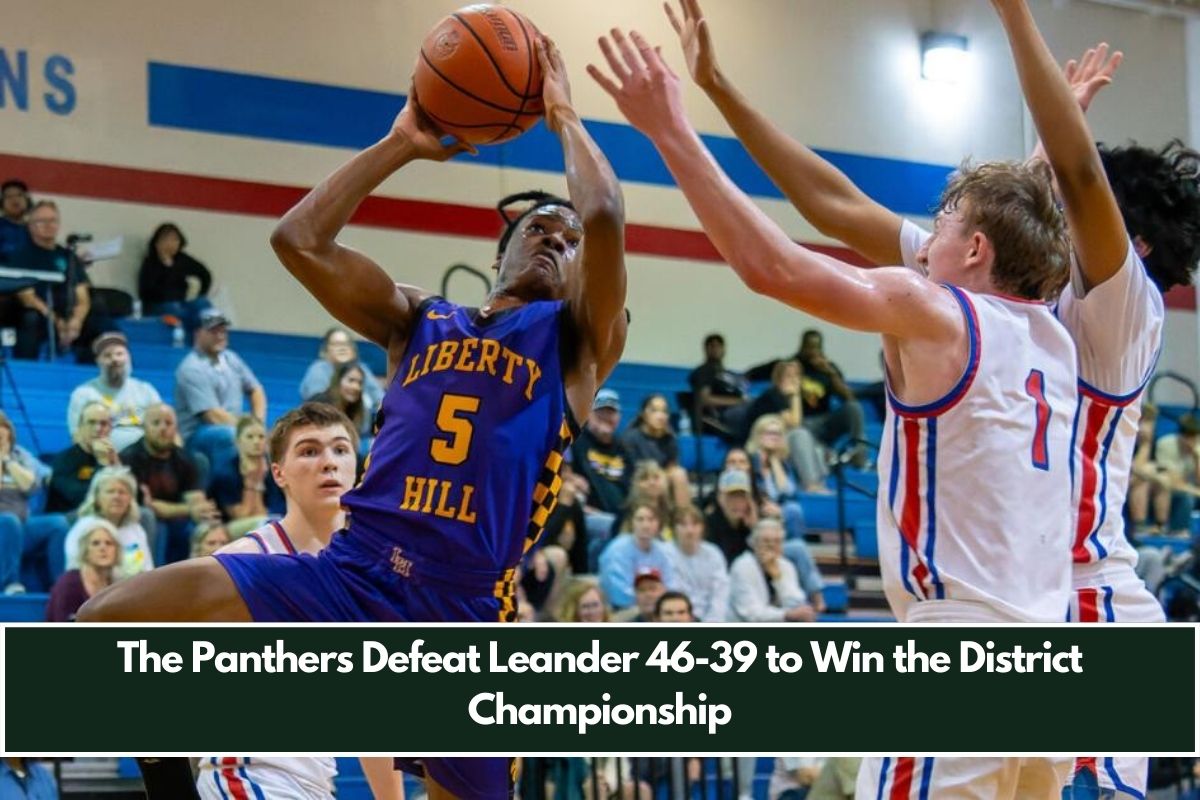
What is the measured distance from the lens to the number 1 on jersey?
11.0 ft

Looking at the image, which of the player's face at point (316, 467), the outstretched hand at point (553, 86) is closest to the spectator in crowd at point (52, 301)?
the player's face at point (316, 467)

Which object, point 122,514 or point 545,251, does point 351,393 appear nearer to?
point 122,514

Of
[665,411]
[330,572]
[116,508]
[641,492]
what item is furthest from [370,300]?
[665,411]

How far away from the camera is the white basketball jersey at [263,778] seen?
185 inches

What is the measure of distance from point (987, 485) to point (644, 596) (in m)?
7.88

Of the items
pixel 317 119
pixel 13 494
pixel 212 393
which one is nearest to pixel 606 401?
pixel 212 393

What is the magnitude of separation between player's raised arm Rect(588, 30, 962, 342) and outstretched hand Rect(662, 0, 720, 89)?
0.42 m

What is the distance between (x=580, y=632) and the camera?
3867mm

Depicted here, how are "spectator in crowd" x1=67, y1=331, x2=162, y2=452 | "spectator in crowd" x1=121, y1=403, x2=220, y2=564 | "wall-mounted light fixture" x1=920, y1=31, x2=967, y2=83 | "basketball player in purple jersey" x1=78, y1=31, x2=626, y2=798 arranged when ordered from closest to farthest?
"basketball player in purple jersey" x1=78, y1=31, x2=626, y2=798
"spectator in crowd" x1=121, y1=403, x2=220, y2=564
"spectator in crowd" x1=67, y1=331, x2=162, y2=452
"wall-mounted light fixture" x1=920, y1=31, x2=967, y2=83

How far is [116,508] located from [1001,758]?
317 inches

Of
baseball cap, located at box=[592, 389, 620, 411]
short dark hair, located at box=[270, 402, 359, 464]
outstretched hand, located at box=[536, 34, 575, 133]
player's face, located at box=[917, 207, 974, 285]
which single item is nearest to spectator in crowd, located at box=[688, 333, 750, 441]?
baseball cap, located at box=[592, 389, 620, 411]

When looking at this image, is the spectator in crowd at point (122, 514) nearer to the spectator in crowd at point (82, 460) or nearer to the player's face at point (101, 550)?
the player's face at point (101, 550)

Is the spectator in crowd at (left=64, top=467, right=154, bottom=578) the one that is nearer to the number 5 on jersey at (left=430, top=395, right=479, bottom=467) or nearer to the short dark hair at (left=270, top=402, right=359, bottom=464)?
the short dark hair at (left=270, top=402, right=359, bottom=464)

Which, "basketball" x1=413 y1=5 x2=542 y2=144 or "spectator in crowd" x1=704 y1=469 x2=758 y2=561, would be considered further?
"spectator in crowd" x1=704 y1=469 x2=758 y2=561
